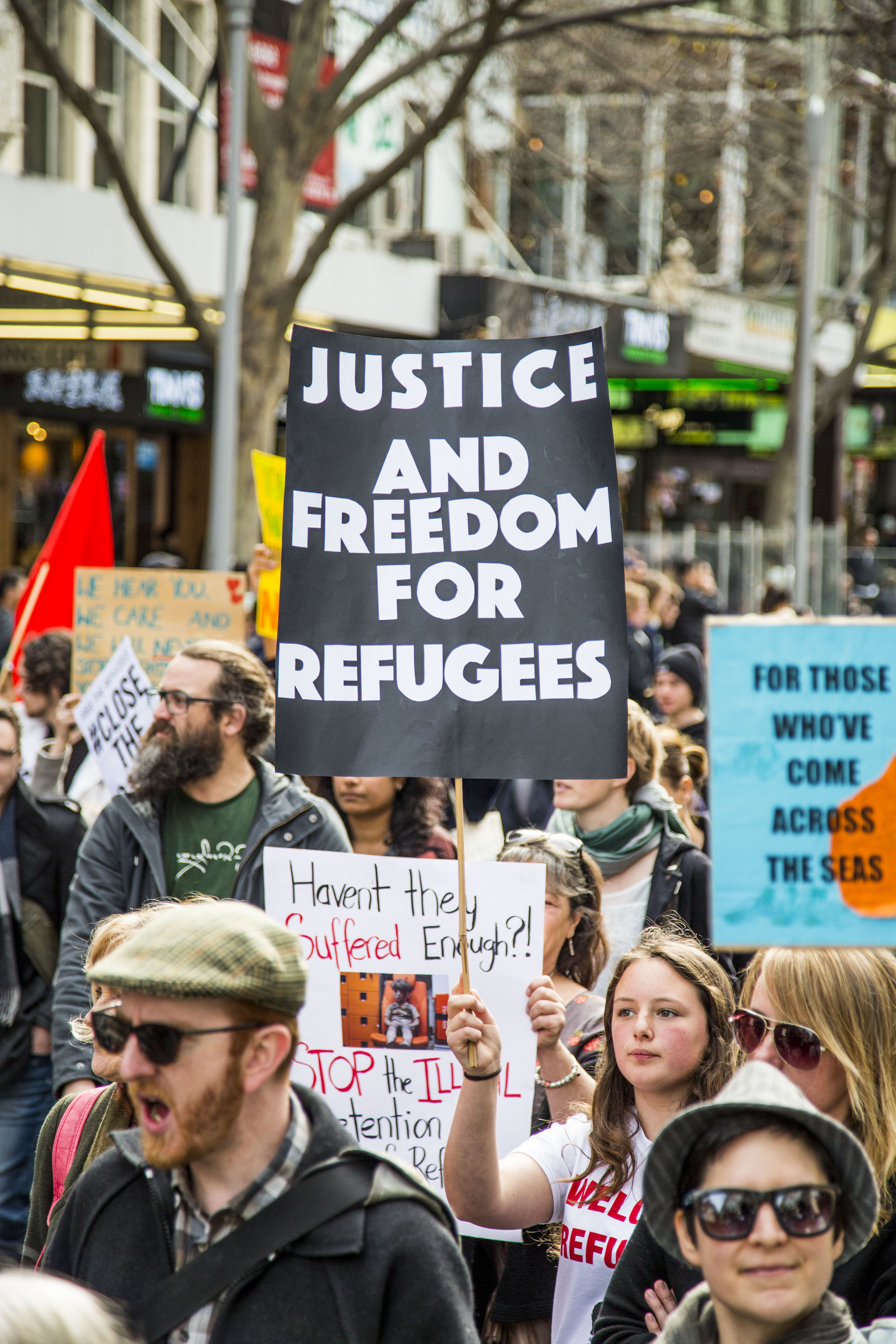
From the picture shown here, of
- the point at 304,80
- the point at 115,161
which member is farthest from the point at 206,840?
the point at 304,80

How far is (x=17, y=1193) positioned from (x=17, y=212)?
1159cm

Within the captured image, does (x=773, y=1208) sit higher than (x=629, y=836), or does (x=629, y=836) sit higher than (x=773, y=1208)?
(x=629, y=836)

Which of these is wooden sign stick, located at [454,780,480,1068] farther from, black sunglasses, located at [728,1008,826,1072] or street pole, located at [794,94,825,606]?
street pole, located at [794,94,825,606]

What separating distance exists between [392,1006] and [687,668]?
4277 millimetres

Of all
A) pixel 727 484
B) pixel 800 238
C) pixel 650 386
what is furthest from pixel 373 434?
pixel 727 484

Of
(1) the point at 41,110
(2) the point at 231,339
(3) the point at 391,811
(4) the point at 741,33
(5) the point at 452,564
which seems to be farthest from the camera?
(1) the point at 41,110

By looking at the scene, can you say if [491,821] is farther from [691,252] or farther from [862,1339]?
[691,252]

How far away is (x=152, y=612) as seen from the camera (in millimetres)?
7387

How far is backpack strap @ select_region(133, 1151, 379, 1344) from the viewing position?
2.27 m

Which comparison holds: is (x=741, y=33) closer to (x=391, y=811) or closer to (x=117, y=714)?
(x=117, y=714)

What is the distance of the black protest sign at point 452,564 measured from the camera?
349 centimetres

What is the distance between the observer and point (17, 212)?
15.1m

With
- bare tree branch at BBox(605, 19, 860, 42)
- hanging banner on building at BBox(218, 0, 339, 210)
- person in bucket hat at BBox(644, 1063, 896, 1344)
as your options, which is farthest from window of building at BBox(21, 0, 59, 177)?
person in bucket hat at BBox(644, 1063, 896, 1344)

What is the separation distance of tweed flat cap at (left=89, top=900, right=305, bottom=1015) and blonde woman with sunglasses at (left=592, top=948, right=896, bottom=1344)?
0.97 m
